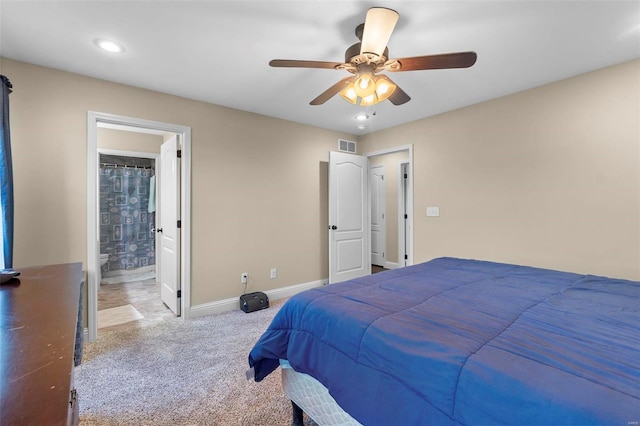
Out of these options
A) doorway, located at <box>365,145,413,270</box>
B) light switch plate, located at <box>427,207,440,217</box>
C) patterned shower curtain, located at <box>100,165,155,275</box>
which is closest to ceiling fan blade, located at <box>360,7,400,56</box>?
light switch plate, located at <box>427,207,440,217</box>

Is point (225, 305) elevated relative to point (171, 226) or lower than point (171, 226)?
lower

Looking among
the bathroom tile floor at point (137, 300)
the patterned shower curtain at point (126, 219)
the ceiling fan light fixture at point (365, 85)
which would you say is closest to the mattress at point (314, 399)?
the ceiling fan light fixture at point (365, 85)

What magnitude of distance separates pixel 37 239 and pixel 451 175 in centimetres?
423

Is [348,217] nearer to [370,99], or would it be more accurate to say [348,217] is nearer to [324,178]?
[324,178]

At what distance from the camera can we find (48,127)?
2.43 meters

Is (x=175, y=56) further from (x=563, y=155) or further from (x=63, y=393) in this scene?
(x=563, y=155)

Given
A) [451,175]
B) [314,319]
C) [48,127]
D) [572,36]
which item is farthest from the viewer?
[451,175]

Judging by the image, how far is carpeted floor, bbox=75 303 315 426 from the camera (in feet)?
5.58

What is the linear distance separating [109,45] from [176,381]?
2505 millimetres

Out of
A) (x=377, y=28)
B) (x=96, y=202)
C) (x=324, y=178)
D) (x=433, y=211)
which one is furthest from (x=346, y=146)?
(x=96, y=202)

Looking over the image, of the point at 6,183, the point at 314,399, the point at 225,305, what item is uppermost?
the point at 6,183

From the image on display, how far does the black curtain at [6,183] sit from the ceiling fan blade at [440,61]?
8.96ft

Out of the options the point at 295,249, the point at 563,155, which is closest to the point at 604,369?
the point at 563,155

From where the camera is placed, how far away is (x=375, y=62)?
176 cm
